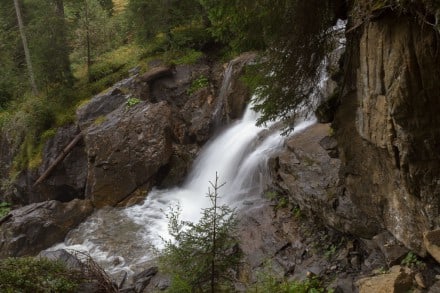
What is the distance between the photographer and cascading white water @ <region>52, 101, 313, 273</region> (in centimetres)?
1188

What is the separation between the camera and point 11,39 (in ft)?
83.1

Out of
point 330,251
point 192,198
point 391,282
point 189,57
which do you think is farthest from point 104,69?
point 391,282

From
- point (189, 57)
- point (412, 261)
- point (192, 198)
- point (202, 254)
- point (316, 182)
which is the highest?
point (189, 57)

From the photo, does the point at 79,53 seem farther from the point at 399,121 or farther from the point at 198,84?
the point at 399,121

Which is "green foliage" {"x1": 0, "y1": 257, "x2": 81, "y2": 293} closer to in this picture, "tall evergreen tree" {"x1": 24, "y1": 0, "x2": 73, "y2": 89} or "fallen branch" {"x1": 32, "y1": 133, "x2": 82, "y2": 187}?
"fallen branch" {"x1": 32, "y1": 133, "x2": 82, "y2": 187}

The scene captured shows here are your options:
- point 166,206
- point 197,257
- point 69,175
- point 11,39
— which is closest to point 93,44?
point 11,39

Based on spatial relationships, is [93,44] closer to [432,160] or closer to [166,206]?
[166,206]

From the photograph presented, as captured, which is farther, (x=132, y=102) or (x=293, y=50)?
(x=132, y=102)

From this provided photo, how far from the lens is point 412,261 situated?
6426mm

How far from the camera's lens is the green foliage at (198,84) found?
16.7 meters

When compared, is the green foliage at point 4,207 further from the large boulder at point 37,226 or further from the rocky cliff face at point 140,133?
the large boulder at point 37,226

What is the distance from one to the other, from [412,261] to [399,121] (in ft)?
7.52

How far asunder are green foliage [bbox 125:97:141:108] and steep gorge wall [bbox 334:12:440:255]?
10.7 m

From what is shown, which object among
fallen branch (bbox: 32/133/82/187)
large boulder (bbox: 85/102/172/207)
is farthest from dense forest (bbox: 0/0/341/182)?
large boulder (bbox: 85/102/172/207)
